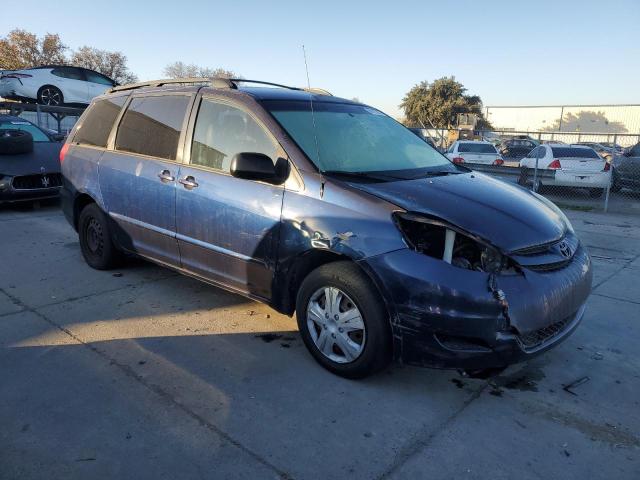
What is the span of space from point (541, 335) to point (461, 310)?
2.05ft

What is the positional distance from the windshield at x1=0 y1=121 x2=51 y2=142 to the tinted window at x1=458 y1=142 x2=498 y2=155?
475 inches

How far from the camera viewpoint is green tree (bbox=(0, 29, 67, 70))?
47250mm

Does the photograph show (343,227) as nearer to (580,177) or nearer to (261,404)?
(261,404)

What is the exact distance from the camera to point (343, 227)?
3020 mm

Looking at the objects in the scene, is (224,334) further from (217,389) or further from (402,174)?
(402,174)

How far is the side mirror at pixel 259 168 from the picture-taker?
3.28m

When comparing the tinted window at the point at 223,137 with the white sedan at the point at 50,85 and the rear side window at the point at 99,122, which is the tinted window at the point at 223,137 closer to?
the rear side window at the point at 99,122

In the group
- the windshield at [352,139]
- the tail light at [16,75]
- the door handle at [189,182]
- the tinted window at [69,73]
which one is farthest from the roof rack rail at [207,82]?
the tinted window at [69,73]

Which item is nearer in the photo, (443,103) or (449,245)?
(449,245)

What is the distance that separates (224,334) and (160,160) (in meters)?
1.56

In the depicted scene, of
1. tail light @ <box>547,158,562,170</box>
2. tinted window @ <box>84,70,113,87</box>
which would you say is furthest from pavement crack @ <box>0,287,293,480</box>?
tinted window @ <box>84,70,113,87</box>

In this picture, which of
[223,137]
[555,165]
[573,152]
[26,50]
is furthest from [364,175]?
[26,50]

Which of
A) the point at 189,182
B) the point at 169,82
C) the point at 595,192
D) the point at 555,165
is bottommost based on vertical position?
the point at 595,192

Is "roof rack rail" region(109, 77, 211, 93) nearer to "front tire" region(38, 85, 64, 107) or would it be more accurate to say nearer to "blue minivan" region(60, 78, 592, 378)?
"blue minivan" region(60, 78, 592, 378)
